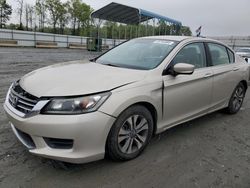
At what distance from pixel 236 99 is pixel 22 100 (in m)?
4.24

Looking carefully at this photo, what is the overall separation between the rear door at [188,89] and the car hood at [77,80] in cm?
54

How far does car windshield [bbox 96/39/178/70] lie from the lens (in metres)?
3.41

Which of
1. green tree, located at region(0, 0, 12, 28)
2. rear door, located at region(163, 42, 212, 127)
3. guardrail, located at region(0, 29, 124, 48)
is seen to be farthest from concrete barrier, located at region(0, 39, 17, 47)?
rear door, located at region(163, 42, 212, 127)

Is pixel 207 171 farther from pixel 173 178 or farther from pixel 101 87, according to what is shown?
pixel 101 87

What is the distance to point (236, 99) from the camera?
5.05 meters

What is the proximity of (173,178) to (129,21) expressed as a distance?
2059 cm

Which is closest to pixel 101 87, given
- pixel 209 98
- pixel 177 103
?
pixel 177 103

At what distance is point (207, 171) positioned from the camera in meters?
2.88

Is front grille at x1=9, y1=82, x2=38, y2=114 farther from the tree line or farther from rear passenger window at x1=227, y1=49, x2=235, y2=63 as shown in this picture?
the tree line

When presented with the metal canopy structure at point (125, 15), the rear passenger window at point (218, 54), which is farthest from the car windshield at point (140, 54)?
the metal canopy structure at point (125, 15)

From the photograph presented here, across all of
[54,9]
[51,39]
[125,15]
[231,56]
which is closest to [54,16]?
[54,9]

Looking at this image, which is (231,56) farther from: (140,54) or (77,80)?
(77,80)

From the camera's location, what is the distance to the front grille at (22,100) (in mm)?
2540

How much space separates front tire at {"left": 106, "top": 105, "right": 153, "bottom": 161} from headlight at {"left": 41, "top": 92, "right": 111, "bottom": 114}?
38 cm
